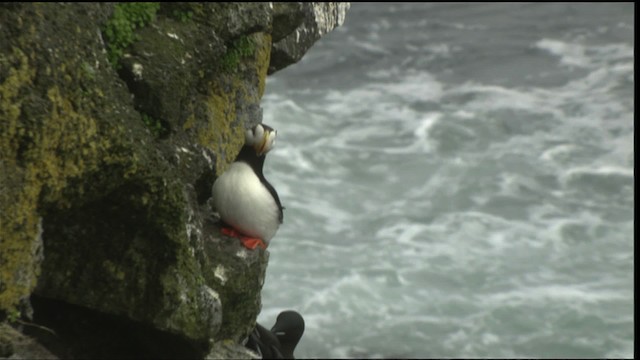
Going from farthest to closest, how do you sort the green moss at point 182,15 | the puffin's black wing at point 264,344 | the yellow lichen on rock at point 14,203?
1. the puffin's black wing at point 264,344
2. the green moss at point 182,15
3. the yellow lichen on rock at point 14,203

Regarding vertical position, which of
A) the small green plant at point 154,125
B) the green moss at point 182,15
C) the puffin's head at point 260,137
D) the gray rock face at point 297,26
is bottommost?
the small green plant at point 154,125

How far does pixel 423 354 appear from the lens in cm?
1405

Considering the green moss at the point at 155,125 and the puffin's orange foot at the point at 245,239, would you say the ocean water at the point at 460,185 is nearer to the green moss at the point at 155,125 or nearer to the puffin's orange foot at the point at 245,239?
the puffin's orange foot at the point at 245,239

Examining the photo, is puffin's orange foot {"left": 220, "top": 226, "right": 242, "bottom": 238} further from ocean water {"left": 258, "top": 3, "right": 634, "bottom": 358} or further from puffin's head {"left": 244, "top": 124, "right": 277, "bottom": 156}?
ocean water {"left": 258, "top": 3, "right": 634, "bottom": 358}

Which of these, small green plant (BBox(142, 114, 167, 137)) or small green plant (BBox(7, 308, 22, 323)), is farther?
small green plant (BBox(142, 114, 167, 137))

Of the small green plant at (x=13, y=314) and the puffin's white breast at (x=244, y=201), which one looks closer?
the small green plant at (x=13, y=314)

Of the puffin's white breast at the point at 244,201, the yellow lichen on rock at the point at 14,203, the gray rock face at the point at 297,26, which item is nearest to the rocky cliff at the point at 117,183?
the yellow lichen on rock at the point at 14,203

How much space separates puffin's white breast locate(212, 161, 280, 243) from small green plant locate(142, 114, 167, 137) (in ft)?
1.84

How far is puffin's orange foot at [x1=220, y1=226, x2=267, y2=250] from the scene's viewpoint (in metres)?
6.15

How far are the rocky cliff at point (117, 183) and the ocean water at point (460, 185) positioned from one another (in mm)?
8284

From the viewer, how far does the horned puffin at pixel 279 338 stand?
274 inches

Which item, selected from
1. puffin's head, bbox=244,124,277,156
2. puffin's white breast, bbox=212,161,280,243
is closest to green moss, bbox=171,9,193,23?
puffin's head, bbox=244,124,277,156

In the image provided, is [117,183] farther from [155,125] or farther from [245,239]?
[245,239]

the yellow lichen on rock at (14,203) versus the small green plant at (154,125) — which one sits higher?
the small green plant at (154,125)
